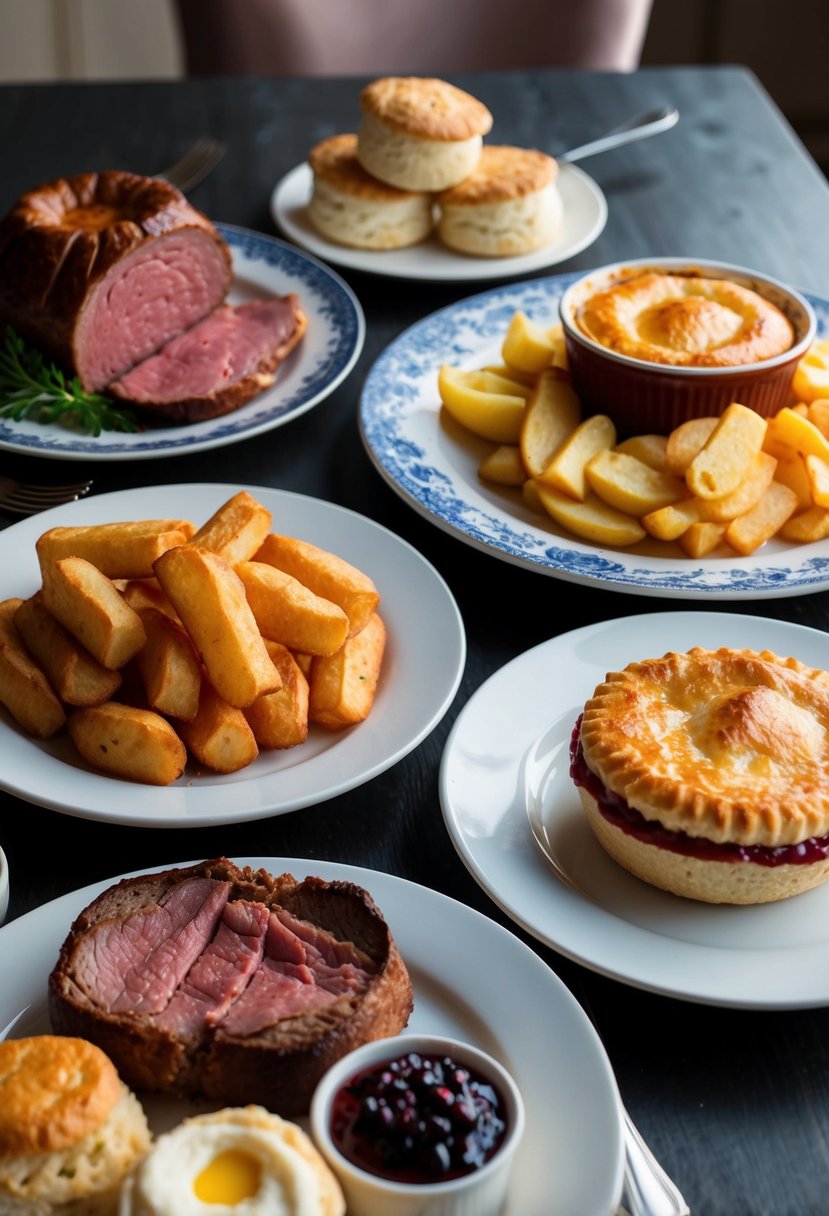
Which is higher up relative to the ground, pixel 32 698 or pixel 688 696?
pixel 688 696

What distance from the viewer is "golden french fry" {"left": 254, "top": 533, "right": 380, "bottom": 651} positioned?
6.96ft

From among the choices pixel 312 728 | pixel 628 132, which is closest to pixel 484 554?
pixel 312 728

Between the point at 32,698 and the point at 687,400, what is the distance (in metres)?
1.46

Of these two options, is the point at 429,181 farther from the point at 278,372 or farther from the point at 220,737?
the point at 220,737

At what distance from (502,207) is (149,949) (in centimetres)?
253

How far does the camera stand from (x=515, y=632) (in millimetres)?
2367

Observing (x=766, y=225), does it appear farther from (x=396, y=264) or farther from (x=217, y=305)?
(x=217, y=305)

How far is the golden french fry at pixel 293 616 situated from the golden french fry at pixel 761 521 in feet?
2.75

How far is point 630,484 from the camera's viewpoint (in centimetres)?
251

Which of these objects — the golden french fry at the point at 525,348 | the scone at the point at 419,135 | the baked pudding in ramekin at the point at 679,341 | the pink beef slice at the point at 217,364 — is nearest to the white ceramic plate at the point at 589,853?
the baked pudding in ramekin at the point at 679,341

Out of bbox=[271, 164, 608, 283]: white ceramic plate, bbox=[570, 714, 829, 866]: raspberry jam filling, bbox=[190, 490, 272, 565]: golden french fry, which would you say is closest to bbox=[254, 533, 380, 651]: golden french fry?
bbox=[190, 490, 272, 565]: golden french fry

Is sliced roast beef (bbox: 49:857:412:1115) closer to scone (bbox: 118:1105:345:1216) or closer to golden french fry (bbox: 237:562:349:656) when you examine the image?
scone (bbox: 118:1105:345:1216)

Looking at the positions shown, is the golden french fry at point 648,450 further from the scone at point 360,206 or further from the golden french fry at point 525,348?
the scone at point 360,206

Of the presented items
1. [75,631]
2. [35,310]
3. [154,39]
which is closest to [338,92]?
[35,310]
